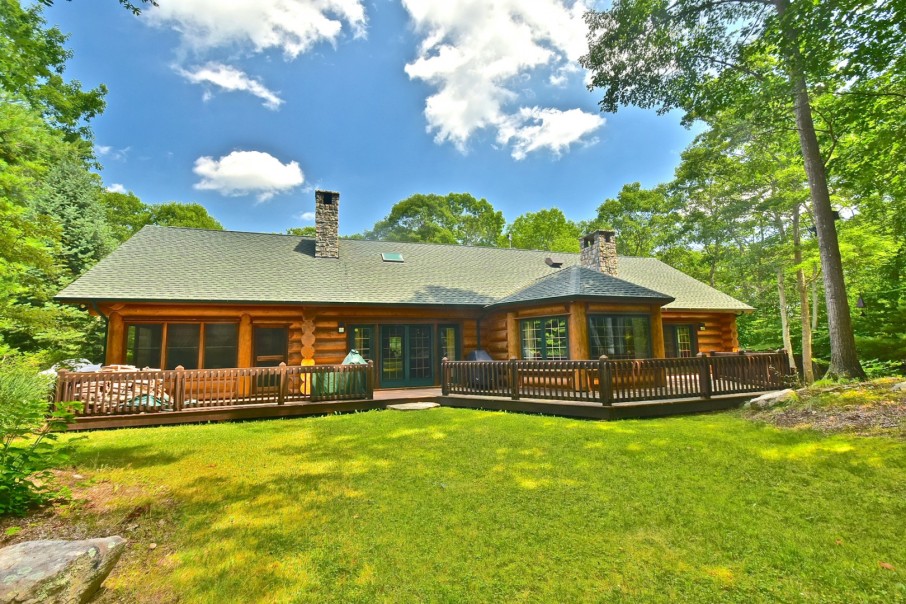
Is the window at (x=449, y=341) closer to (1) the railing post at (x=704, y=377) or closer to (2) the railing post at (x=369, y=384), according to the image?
(2) the railing post at (x=369, y=384)

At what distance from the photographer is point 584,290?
11062 mm

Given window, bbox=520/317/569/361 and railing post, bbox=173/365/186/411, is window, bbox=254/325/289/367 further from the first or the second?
window, bbox=520/317/569/361

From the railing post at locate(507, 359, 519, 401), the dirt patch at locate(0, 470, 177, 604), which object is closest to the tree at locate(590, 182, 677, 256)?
the railing post at locate(507, 359, 519, 401)

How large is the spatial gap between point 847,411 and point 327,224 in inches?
610

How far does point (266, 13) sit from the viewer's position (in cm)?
1043

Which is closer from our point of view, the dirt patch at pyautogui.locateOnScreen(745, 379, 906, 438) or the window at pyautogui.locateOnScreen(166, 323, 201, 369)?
the dirt patch at pyautogui.locateOnScreen(745, 379, 906, 438)

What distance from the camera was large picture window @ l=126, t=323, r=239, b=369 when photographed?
36.7ft

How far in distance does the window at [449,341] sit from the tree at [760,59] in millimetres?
8728

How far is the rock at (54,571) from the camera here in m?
2.31

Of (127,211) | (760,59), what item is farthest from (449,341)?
(127,211)

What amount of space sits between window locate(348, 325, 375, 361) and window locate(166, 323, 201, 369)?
438 centimetres

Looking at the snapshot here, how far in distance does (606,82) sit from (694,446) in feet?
34.8

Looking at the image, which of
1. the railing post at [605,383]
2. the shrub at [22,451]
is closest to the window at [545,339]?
the railing post at [605,383]

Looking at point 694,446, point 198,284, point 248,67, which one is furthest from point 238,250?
point 694,446
